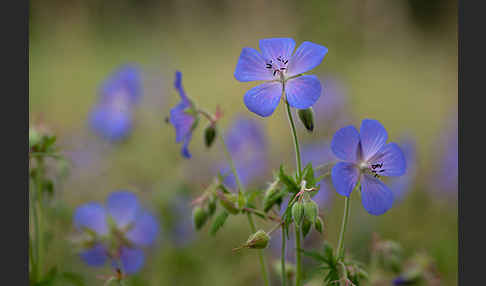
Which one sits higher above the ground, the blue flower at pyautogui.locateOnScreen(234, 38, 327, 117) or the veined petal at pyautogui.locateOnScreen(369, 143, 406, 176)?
the blue flower at pyautogui.locateOnScreen(234, 38, 327, 117)

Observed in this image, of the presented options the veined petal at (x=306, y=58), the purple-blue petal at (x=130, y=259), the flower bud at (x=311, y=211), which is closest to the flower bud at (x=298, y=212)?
the flower bud at (x=311, y=211)

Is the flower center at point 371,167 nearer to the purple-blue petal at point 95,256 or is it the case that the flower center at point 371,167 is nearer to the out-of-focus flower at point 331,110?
the purple-blue petal at point 95,256

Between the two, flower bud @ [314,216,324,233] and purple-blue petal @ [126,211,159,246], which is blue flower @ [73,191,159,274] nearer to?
purple-blue petal @ [126,211,159,246]

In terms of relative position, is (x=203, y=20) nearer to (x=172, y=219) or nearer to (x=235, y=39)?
(x=235, y=39)

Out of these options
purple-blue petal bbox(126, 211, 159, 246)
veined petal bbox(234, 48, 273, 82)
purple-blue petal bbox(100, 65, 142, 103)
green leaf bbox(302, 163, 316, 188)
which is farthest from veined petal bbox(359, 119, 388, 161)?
purple-blue petal bbox(100, 65, 142, 103)

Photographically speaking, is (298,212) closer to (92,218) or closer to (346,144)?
(346,144)
